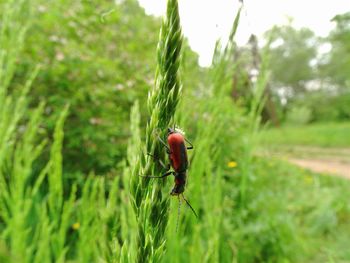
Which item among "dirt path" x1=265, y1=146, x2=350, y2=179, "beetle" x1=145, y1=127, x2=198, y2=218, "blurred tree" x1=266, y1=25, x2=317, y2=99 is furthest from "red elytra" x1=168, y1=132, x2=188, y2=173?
"blurred tree" x1=266, y1=25, x2=317, y2=99

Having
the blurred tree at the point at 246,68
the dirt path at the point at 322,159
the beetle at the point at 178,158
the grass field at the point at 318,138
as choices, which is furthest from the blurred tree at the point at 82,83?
the grass field at the point at 318,138

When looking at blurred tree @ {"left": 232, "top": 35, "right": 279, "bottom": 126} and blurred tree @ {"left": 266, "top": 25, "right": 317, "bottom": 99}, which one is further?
blurred tree @ {"left": 266, "top": 25, "right": 317, "bottom": 99}

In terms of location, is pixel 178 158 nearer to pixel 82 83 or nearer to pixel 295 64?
pixel 82 83

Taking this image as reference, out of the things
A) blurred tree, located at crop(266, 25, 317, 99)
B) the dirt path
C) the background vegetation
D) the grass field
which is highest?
blurred tree, located at crop(266, 25, 317, 99)

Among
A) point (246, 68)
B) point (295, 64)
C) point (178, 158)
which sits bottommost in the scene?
point (178, 158)

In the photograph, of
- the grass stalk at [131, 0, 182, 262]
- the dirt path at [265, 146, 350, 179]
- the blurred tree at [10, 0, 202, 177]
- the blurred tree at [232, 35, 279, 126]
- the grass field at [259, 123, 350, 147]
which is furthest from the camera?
the grass field at [259, 123, 350, 147]

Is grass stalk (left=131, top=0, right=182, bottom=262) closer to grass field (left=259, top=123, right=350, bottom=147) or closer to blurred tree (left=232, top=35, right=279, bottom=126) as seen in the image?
blurred tree (left=232, top=35, right=279, bottom=126)

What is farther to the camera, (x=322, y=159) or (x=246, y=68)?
(x=322, y=159)

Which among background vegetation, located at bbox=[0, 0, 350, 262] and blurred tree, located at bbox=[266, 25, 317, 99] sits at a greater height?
blurred tree, located at bbox=[266, 25, 317, 99]

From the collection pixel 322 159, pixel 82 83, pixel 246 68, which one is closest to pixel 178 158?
pixel 246 68

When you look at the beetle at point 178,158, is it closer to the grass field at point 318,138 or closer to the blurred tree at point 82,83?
the blurred tree at point 82,83
